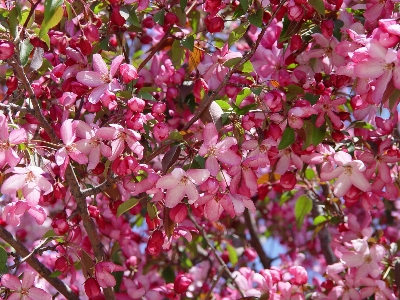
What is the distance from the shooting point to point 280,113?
6.13 feet

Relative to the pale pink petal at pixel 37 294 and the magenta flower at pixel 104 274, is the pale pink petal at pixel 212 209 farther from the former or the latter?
the pale pink petal at pixel 37 294

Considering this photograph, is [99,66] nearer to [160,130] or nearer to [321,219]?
[160,130]

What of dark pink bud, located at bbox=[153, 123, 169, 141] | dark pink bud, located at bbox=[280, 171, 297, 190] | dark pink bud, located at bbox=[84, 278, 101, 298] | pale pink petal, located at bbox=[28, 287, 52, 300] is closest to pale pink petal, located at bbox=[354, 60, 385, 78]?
dark pink bud, located at bbox=[153, 123, 169, 141]

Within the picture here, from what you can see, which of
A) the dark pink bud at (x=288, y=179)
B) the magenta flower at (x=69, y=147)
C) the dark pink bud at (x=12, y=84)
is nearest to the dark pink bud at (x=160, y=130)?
the magenta flower at (x=69, y=147)

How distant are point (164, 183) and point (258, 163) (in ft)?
0.86

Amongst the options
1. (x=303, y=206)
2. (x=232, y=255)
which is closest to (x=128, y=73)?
(x=303, y=206)

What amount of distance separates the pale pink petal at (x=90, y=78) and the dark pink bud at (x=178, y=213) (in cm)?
42

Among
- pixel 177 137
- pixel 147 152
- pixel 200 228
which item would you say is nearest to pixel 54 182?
pixel 147 152

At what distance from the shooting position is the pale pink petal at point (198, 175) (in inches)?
65.1

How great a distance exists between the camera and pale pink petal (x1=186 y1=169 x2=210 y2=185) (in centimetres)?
165

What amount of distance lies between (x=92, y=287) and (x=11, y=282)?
0.79 feet

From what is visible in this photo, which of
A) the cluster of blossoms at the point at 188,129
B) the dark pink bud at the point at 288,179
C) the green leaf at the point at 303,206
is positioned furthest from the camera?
the green leaf at the point at 303,206

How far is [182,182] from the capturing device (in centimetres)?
167

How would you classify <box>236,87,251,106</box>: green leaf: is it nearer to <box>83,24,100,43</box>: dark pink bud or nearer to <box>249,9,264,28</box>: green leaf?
<box>249,9,264,28</box>: green leaf
